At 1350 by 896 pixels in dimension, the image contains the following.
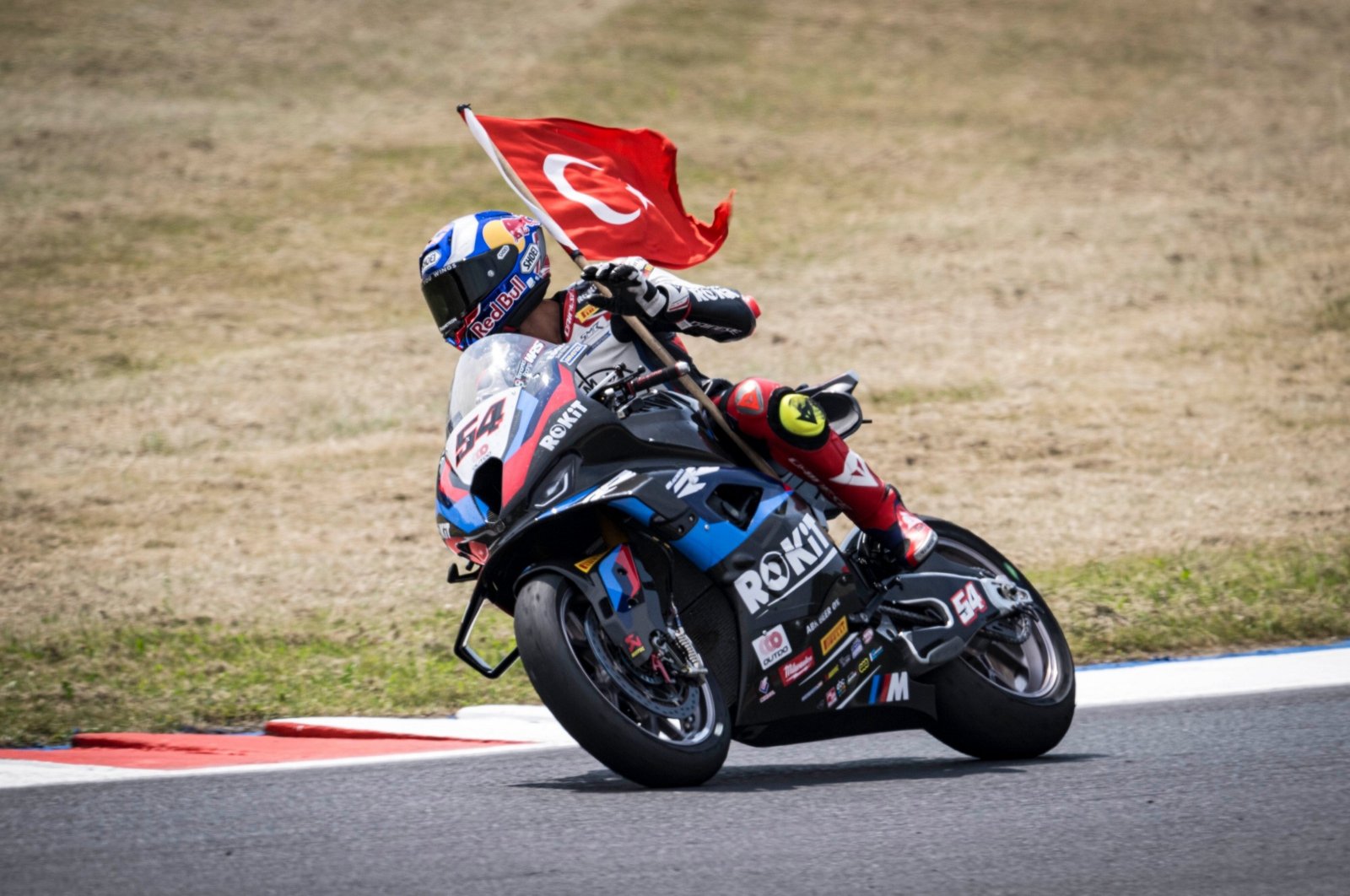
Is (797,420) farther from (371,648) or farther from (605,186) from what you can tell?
(371,648)

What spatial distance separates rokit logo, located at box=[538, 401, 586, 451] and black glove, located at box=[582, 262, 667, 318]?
1.45 feet

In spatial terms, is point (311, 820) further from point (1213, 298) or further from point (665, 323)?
point (1213, 298)

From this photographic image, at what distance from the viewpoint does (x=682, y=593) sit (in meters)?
5.02

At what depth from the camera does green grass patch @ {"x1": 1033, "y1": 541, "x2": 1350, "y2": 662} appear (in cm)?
780

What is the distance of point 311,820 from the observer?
453 cm

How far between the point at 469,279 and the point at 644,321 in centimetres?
60

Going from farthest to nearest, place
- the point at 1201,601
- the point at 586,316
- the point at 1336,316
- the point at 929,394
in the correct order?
the point at 1336,316 < the point at 929,394 < the point at 1201,601 < the point at 586,316

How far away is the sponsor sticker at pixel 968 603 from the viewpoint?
547 centimetres

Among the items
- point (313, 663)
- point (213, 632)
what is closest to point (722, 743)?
point (313, 663)

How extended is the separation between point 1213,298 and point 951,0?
13.6 meters

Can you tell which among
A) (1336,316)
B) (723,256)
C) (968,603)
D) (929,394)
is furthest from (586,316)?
(723,256)

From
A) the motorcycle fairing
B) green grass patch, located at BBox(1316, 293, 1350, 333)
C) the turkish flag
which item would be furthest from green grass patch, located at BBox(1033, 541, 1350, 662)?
green grass patch, located at BBox(1316, 293, 1350, 333)

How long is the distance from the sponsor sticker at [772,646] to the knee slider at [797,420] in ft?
2.03

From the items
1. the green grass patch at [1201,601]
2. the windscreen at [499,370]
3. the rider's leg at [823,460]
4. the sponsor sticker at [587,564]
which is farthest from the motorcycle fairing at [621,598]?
the green grass patch at [1201,601]
